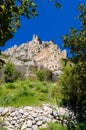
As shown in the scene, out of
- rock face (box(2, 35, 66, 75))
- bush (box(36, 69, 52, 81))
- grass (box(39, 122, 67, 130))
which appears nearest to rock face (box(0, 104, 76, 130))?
grass (box(39, 122, 67, 130))

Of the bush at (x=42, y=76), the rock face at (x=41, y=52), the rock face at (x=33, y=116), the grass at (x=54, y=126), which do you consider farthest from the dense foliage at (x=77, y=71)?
the rock face at (x=41, y=52)

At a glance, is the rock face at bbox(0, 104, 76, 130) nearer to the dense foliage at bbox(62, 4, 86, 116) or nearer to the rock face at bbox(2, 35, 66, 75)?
the dense foliage at bbox(62, 4, 86, 116)

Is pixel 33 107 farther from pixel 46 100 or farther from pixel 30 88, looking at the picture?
pixel 30 88

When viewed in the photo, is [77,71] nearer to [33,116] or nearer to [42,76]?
[33,116]

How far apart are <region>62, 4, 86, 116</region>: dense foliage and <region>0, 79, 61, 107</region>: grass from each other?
43.5 inches

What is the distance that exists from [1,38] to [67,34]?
612 inches

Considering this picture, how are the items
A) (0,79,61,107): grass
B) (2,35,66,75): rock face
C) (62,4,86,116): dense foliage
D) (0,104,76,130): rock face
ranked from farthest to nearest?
1. (2,35,66,75): rock face
2. (0,79,61,107): grass
3. (0,104,76,130): rock face
4. (62,4,86,116): dense foliage

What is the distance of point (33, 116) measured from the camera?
25.5 metres

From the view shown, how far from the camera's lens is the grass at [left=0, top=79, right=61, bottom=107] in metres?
27.2

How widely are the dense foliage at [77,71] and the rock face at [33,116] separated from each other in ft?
2.78

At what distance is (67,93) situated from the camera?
2714 centimetres

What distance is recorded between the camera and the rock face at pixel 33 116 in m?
24.8

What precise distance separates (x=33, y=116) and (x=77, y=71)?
426 cm

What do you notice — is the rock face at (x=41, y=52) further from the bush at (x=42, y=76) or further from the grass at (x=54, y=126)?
the grass at (x=54, y=126)
